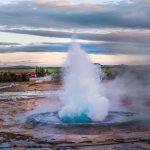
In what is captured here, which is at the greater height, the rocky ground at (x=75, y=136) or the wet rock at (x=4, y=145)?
the rocky ground at (x=75, y=136)

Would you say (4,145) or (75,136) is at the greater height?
(75,136)

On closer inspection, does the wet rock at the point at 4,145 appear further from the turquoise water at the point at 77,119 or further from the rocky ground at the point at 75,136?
the turquoise water at the point at 77,119

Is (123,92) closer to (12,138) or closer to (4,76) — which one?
(12,138)

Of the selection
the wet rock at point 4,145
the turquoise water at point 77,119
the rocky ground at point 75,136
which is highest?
the turquoise water at point 77,119

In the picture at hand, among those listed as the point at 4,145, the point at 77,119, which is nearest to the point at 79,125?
the point at 77,119

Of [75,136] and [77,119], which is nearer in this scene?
[75,136]

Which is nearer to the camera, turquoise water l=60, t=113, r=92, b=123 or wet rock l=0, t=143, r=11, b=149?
wet rock l=0, t=143, r=11, b=149

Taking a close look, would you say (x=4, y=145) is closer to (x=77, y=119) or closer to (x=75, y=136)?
(x=75, y=136)

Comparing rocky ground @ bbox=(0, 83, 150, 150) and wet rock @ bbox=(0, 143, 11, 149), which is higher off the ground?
rocky ground @ bbox=(0, 83, 150, 150)

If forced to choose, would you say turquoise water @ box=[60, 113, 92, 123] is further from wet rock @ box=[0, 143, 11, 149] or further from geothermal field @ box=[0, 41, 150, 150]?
wet rock @ box=[0, 143, 11, 149]

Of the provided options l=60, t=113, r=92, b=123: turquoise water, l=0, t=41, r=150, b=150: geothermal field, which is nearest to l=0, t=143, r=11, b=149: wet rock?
l=0, t=41, r=150, b=150: geothermal field


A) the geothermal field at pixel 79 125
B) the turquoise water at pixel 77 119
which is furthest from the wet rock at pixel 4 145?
the turquoise water at pixel 77 119

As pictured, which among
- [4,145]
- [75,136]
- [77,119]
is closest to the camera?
[4,145]

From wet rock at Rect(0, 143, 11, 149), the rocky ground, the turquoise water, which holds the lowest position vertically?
wet rock at Rect(0, 143, 11, 149)
